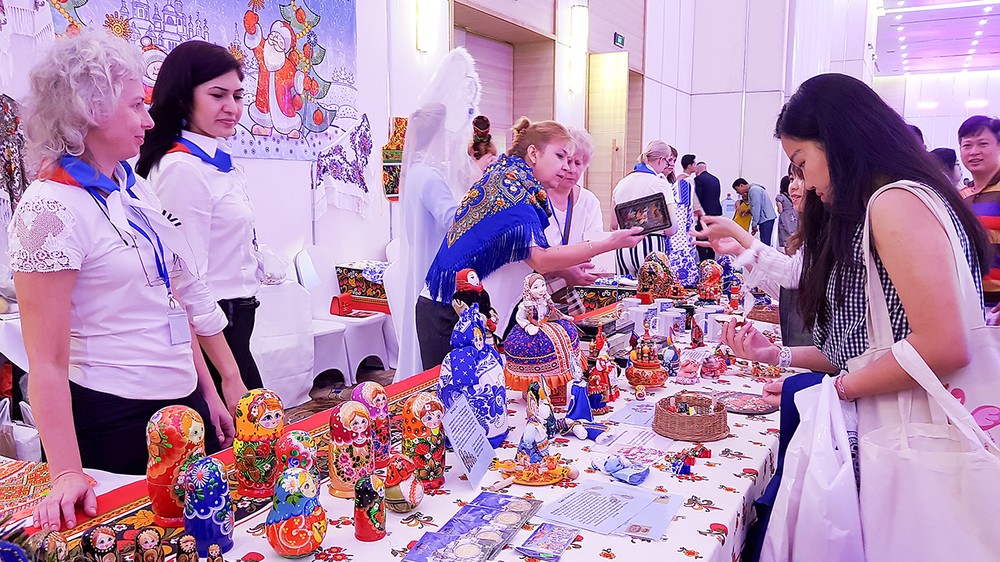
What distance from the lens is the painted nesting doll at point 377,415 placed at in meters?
1.24

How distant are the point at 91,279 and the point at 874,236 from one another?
1446mm

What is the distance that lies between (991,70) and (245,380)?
22265 mm

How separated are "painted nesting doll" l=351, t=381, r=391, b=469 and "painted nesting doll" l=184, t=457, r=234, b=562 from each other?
0.28m

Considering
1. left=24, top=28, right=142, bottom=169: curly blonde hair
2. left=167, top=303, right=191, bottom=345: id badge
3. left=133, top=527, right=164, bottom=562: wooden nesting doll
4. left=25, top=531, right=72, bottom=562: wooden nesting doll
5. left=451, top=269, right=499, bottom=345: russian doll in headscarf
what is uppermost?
left=24, top=28, right=142, bottom=169: curly blonde hair

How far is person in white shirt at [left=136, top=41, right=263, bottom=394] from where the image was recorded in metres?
1.89

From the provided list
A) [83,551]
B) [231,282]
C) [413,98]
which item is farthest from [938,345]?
[413,98]

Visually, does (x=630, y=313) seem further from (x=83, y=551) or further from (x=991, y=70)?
(x=991, y=70)

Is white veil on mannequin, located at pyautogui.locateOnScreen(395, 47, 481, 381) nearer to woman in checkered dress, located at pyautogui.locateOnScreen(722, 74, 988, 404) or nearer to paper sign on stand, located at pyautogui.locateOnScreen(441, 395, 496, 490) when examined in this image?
paper sign on stand, located at pyautogui.locateOnScreen(441, 395, 496, 490)

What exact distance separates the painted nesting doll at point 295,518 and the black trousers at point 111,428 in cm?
44

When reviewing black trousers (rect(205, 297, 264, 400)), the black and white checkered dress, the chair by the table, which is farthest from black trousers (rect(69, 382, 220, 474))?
the chair by the table

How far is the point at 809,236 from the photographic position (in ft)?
5.24

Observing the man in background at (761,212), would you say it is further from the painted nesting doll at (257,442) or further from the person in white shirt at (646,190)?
the painted nesting doll at (257,442)

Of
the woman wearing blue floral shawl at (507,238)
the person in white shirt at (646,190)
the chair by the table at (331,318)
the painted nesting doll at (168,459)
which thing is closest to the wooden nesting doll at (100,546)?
the painted nesting doll at (168,459)

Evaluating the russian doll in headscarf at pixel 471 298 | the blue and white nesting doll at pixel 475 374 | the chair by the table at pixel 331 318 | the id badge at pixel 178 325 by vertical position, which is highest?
the russian doll in headscarf at pixel 471 298
